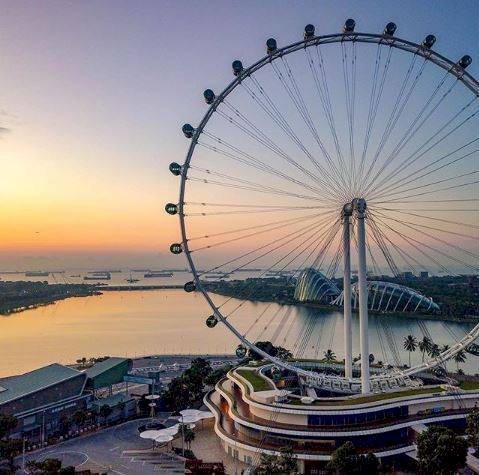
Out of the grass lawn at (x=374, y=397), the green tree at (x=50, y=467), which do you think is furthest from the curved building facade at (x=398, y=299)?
the green tree at (x=50, y=467)

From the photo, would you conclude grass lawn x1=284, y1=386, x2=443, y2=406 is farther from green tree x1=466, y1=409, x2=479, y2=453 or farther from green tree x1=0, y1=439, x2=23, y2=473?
green tree x1=0, y1=439, x2=23, y2=473

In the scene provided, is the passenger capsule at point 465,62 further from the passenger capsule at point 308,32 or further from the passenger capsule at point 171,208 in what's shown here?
the passenger capsule at point 171,208

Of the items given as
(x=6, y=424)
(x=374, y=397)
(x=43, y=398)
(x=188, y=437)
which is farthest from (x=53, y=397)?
(x=374, y=397)

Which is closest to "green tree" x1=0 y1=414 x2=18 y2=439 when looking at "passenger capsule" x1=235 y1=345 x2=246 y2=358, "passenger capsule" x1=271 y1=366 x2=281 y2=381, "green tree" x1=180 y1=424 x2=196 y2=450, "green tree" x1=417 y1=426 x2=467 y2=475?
"green tree" x1=180 y1=424 x2=196 y2=450

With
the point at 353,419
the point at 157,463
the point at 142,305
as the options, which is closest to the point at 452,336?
the point at 353,419

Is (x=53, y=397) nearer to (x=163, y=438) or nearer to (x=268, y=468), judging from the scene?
(x=163, y=438)

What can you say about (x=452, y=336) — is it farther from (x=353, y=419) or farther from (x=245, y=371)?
(x=353, y=419)

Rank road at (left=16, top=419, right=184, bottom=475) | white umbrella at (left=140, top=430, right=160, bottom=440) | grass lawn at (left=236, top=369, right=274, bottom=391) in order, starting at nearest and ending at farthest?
1. road at (left=16, top=419, right=184, bottom=475)
2. white umbrella at (left=140, top=430, right=160, bottom=440)
3. grass lawn at (left=236, top=369, right=274, bottom=391)
